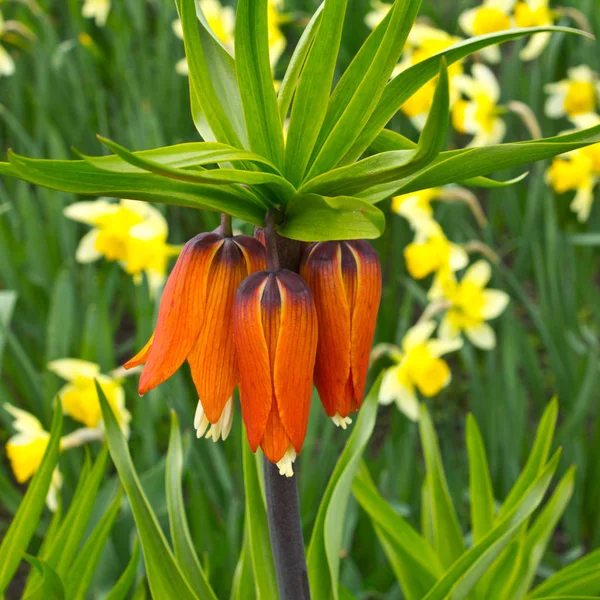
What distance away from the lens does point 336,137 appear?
2.26 ft

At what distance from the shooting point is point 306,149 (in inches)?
27.6

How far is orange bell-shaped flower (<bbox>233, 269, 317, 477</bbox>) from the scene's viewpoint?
662 mm

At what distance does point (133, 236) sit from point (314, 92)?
111cm

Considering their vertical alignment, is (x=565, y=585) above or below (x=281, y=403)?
below

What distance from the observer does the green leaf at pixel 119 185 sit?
0.61 meters

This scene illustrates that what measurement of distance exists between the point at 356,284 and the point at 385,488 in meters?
1.12

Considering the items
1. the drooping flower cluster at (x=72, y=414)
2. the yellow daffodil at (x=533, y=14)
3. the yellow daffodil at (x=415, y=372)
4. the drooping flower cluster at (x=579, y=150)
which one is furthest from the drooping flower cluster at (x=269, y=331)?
the yellow daffodil at (x=533, y=14)

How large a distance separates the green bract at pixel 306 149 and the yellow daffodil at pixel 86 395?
2.95 feet

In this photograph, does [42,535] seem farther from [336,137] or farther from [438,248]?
[336,137]

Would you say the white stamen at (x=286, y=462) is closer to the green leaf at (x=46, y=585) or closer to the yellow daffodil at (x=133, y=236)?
the green leaf at (x=46, y=585)

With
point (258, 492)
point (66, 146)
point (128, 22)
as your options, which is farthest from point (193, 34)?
point (128, 22)

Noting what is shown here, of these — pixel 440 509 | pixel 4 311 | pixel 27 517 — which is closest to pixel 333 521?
pixel 440 509

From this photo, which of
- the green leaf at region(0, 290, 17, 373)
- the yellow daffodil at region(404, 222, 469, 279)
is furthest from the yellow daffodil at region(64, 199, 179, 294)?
the yellow daffodil at region(404, 222, 469, 279)

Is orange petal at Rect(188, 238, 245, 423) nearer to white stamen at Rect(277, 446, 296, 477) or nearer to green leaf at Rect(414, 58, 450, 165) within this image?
white stamen at Rect(277, 446, 296, 477)
